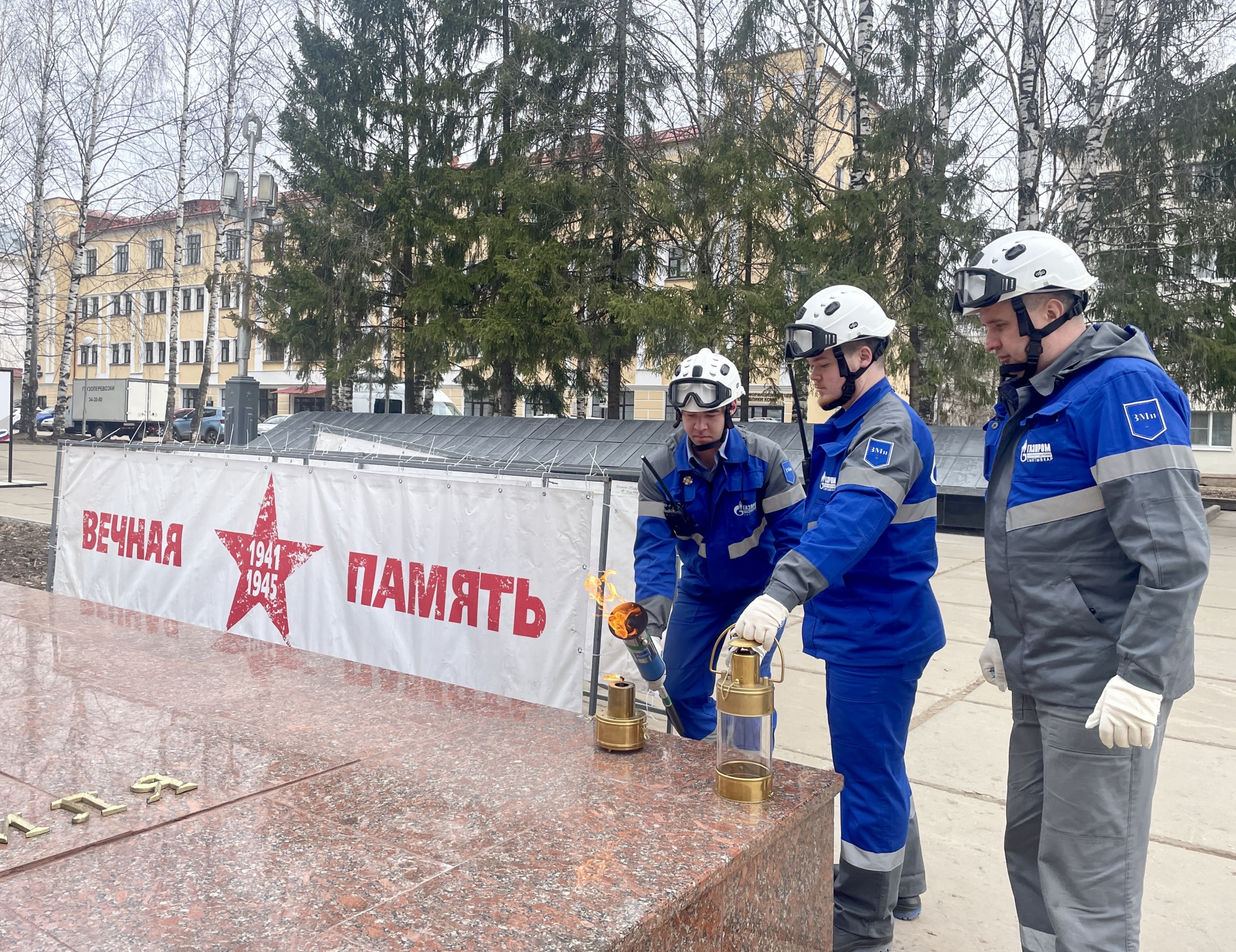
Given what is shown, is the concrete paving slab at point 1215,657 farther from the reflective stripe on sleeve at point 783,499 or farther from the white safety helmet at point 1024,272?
the white safety helmet at point 1024,272

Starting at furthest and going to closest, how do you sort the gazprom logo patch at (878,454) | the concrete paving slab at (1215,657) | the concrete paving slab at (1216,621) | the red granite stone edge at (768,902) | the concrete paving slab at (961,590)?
1. the concrete paving slab at (961,590)
2. the concrete paving slab at (1216,621)
3. the concrete paving slab at (1215,657)
4. the gazprom logo patch at (878,454)
5. the red granite stone edge at (768,902)

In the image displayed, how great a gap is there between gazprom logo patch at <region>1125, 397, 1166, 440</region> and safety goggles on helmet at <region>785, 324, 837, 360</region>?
1036 mm

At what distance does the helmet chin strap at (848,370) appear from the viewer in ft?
11.0

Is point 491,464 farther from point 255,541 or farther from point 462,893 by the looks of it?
point 462,893

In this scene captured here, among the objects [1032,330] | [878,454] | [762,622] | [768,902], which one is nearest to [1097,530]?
[1032,330]

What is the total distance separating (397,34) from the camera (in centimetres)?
2267

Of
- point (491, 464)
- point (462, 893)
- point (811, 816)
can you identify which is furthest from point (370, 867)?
point (491, 464)

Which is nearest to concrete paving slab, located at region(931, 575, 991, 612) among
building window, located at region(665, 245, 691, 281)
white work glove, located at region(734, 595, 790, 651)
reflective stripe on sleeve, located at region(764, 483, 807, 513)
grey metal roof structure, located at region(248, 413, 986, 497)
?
grey metal roof structure, located at region(248, 413, 986, 497)

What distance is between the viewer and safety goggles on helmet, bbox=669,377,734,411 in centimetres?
383

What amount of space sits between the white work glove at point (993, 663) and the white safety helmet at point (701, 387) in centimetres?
135

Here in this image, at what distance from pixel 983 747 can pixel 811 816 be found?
3.14 metres

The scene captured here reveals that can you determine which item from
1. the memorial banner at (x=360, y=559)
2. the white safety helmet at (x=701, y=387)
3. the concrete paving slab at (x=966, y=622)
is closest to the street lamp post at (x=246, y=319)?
the memorial banner at (x=360, y=559)

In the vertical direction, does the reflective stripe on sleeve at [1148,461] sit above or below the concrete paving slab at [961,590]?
above

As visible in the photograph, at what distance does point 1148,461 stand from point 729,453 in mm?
1766
